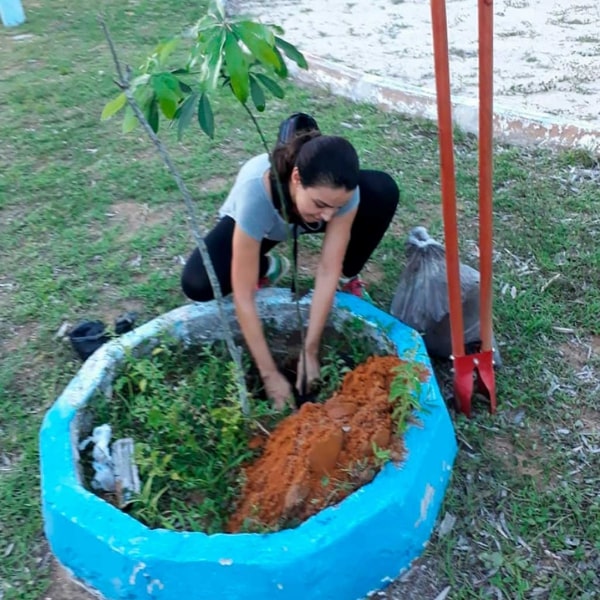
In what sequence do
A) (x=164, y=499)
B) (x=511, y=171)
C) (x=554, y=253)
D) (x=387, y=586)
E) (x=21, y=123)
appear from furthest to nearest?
1. (x=21, y=123)
2. (x=511, y=171)
3. (x=554, y=253)
4. (x=164, y=499)
5. (x=387, y=586)

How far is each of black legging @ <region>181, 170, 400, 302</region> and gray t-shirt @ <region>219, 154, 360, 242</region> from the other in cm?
22

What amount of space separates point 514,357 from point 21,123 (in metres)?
3.45

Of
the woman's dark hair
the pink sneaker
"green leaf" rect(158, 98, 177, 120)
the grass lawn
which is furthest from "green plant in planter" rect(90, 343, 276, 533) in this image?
"green leaf" rect(158, 98, 177, 120)

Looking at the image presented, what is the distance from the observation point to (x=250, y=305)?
2.53 metres

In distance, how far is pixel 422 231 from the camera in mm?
2963

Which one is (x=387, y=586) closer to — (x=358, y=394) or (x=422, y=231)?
(x=358, y=394)

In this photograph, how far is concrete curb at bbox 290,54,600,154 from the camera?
423cm

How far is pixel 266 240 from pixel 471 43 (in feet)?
11.8

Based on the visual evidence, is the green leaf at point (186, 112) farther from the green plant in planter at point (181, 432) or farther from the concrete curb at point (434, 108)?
the concrete curb at point (434, 108)

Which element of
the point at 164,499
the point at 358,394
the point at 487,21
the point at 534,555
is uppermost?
the point at 487,21

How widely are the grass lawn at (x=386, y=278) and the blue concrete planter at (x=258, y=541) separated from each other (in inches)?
6.2

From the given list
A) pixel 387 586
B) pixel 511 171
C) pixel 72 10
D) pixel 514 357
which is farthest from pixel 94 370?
pixel 72 10

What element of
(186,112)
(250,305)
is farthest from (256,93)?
(250,305)

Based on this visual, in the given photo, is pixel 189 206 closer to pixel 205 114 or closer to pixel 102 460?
pixel 205 114
